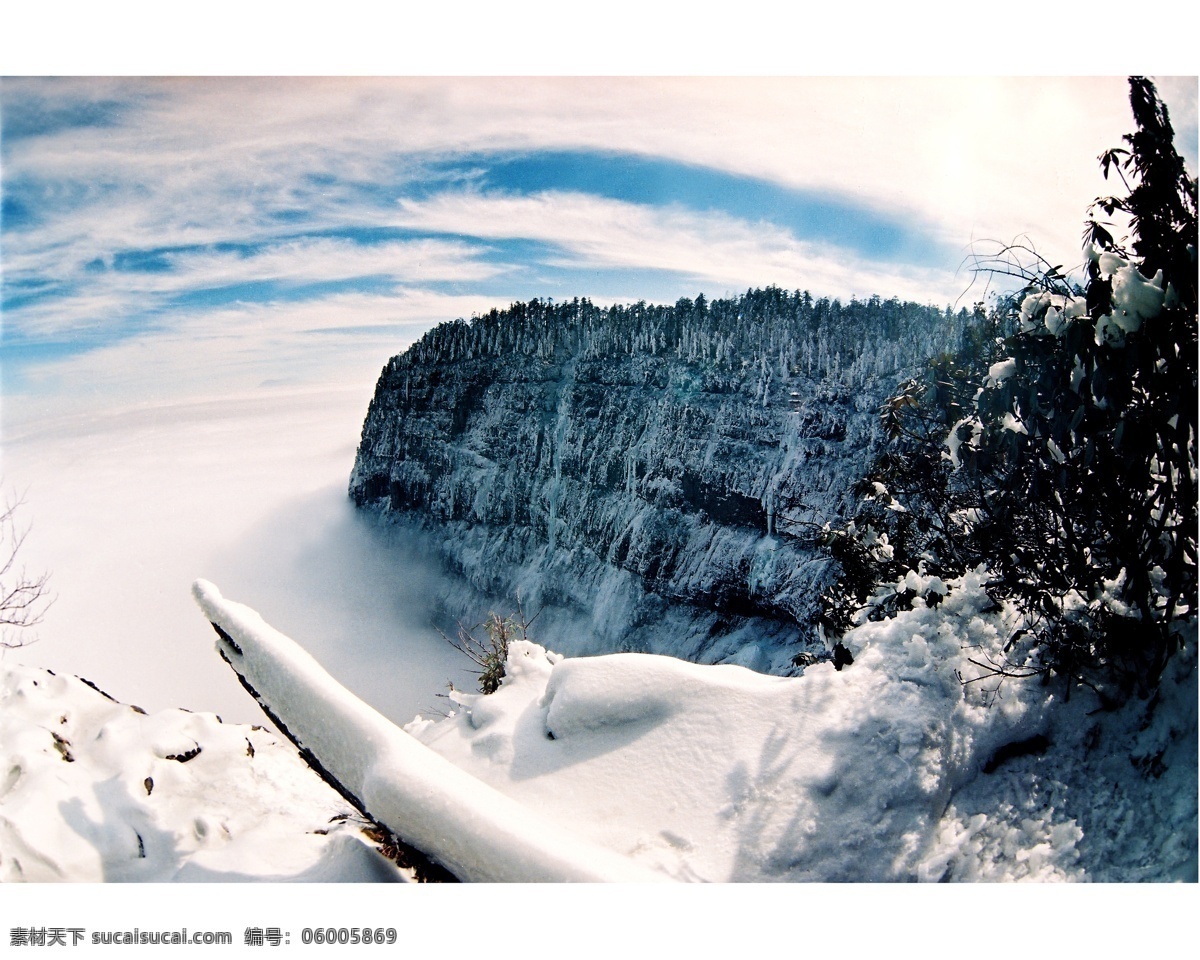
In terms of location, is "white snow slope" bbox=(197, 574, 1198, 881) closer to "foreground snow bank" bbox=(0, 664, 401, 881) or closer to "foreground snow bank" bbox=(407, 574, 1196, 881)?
"foreground snow bank" bbox=(407, 574, 1196, 881)

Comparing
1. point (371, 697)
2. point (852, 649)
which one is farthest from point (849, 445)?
point (852, 649)

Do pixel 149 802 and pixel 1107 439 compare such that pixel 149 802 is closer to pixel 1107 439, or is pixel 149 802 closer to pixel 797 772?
pixel 797 772

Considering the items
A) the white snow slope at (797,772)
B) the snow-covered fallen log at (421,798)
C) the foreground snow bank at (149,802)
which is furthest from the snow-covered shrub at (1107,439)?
the foreground snow bank at (149,802)

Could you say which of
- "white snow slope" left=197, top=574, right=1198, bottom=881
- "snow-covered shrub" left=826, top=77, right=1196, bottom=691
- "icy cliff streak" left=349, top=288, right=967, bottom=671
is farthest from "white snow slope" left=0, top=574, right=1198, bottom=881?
"icy cliff streak" left=349, top=288, right=967, bottom=671

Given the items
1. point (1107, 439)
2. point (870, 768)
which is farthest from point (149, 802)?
point (1107, 439)

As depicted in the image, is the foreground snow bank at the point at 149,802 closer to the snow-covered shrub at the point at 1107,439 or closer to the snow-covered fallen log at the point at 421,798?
the snow-covered fallen log at the point at 421,798

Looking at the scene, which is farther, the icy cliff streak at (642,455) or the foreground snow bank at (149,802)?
the icy cliff streak at (642,455)

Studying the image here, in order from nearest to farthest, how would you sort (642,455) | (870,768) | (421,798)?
(421,798)
(870,768)
(642,455)
